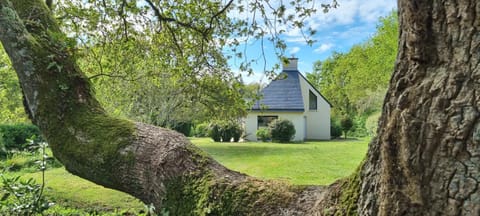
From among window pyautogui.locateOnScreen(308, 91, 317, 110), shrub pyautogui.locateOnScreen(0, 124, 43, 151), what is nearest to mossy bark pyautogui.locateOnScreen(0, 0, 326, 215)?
shrub pyautogui.locateOnScreen(0, 124, 43, 151)

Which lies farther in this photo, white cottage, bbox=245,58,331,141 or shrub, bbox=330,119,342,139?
shrub, bbox=330,119,342,139

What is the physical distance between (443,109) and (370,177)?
1.34 feet

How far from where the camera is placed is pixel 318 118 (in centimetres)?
2627

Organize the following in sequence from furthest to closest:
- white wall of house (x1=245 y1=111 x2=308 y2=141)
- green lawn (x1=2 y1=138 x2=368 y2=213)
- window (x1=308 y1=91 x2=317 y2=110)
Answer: window (x1=308 y1=91 x2=317 y2=110), white wall of house (x1=245 y1=111 x2=308 y2=141), green lawn (x1=2 y1=138 x2=368 y2=213)

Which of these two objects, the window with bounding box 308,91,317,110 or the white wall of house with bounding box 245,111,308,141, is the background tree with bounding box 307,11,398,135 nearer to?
the window with bounding box 308,91,317,110

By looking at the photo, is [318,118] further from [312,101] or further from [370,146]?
[370,146]

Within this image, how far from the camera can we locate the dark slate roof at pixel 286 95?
23933 mm

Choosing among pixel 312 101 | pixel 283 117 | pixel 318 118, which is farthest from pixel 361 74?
pixel 283 117

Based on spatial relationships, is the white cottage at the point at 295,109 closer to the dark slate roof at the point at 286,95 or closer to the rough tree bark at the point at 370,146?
the dark slate roof at the point at 286,95

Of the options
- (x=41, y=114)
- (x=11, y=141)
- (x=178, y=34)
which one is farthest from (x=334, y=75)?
(x=41, y=114)

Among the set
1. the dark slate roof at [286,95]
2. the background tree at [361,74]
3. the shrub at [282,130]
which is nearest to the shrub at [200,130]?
the dark slate roof at [286,95]

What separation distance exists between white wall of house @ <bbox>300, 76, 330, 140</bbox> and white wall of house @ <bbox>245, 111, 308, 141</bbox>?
225 centimetres

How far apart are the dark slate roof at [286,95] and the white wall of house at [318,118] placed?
99 centimetres

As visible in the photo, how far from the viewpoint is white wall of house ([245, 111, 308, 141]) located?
23.8 metres
